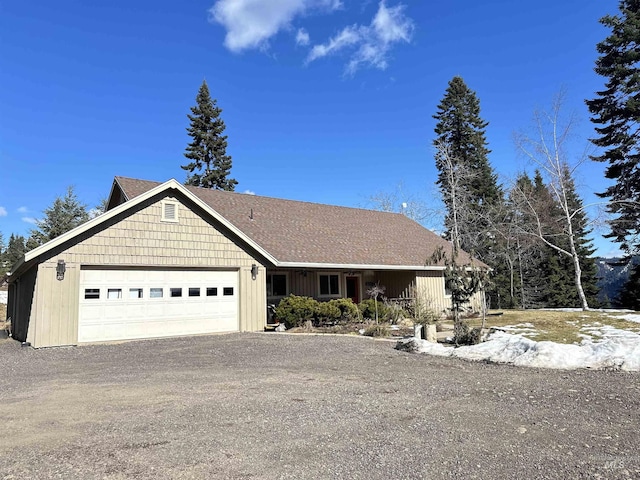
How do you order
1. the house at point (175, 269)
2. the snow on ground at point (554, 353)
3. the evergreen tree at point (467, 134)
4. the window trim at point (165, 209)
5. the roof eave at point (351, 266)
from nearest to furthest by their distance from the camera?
the snow on ground at point (554, 353)
the house at point (175, 269)
the window trim at point (165, 209)
the roof eave at point (351, 266)
the evergreen tree at point (467, 134)

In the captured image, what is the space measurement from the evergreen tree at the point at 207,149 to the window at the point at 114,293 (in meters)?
25.7

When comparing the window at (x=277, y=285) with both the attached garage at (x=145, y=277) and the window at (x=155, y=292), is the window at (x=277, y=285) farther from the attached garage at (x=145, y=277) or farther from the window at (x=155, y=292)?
the window at (x=155, y=292)

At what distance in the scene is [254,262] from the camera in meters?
15.3

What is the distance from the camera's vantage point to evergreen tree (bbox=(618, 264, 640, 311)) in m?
28.8

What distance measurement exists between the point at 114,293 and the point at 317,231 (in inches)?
373

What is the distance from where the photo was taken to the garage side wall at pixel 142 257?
11.5 metres

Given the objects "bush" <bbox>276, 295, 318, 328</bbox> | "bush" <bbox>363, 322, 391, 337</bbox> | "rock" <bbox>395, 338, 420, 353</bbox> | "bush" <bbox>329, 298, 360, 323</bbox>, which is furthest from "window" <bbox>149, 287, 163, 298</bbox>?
"rock" <bbox>395, 338, 420, 353</bbox>

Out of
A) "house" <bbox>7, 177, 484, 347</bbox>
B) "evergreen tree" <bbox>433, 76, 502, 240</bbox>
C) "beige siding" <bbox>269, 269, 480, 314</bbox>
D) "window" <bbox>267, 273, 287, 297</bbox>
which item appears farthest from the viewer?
"evergreen tree" <bbox>433, 76, 502, 240</bbox>

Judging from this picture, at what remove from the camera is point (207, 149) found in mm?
38500

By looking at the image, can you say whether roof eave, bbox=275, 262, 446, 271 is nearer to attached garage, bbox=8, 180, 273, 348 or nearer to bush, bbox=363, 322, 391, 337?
attached garage, bbox=8, 180, 273, 348

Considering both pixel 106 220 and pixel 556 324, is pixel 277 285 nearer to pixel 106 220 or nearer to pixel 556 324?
pixel 106 220

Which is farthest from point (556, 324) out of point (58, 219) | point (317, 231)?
point (58, 219)

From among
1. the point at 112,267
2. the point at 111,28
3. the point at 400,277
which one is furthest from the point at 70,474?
the point at 400,277

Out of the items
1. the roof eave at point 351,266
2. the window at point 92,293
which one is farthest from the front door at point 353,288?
the window at point 92,293
